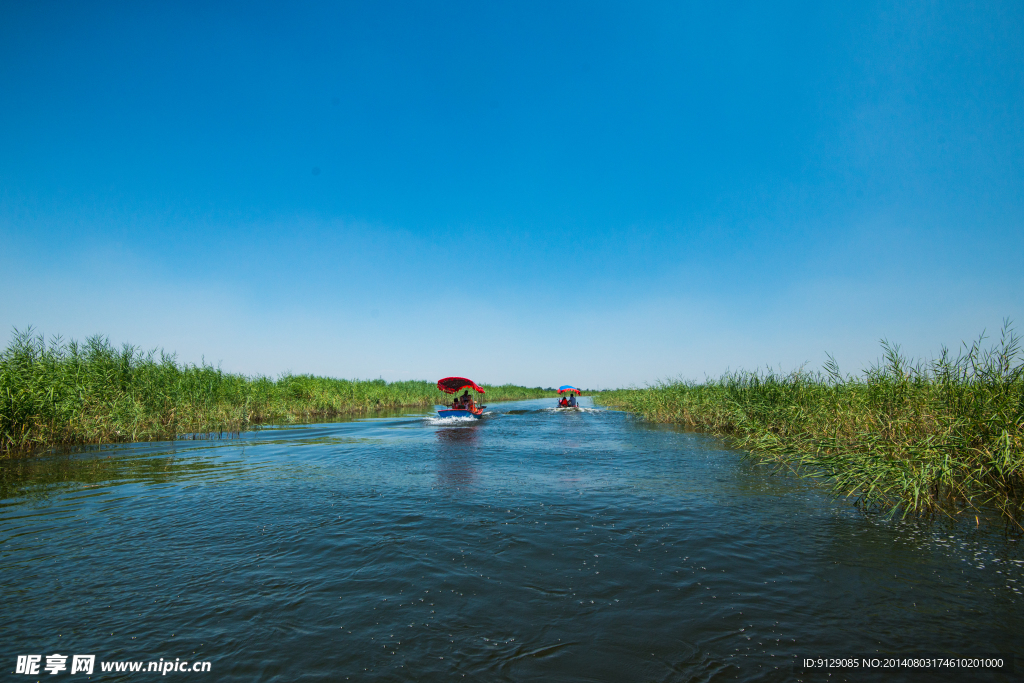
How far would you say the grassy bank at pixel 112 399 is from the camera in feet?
42.7

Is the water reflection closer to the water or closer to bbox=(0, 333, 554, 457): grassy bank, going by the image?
the water

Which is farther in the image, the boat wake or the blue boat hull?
the blue boat hull

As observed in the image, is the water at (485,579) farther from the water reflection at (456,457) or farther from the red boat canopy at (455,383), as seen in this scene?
the red boat canopy at (455,383)

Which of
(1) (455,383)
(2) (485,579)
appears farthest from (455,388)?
(2) (485,579)

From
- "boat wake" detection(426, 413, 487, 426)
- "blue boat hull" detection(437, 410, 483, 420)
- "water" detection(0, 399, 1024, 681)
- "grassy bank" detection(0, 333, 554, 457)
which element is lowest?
"boat wake" detection(426, 413, 487, 426)

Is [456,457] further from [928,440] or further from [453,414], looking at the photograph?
[453,414]

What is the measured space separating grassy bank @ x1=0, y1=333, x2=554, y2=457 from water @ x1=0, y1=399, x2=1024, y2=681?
359cm

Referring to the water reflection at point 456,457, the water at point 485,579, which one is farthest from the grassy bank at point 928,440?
the water reflection at point 456,457

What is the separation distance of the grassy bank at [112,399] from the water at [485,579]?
3.59m

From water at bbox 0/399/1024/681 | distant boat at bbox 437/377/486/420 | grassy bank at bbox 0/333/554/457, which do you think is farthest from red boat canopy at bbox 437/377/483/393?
water at bbox 0/399/1024/681

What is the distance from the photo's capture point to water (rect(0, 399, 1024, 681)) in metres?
4.04

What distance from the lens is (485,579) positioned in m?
5.56

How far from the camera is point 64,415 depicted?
14055 mm

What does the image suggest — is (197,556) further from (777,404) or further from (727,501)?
(777,404)
